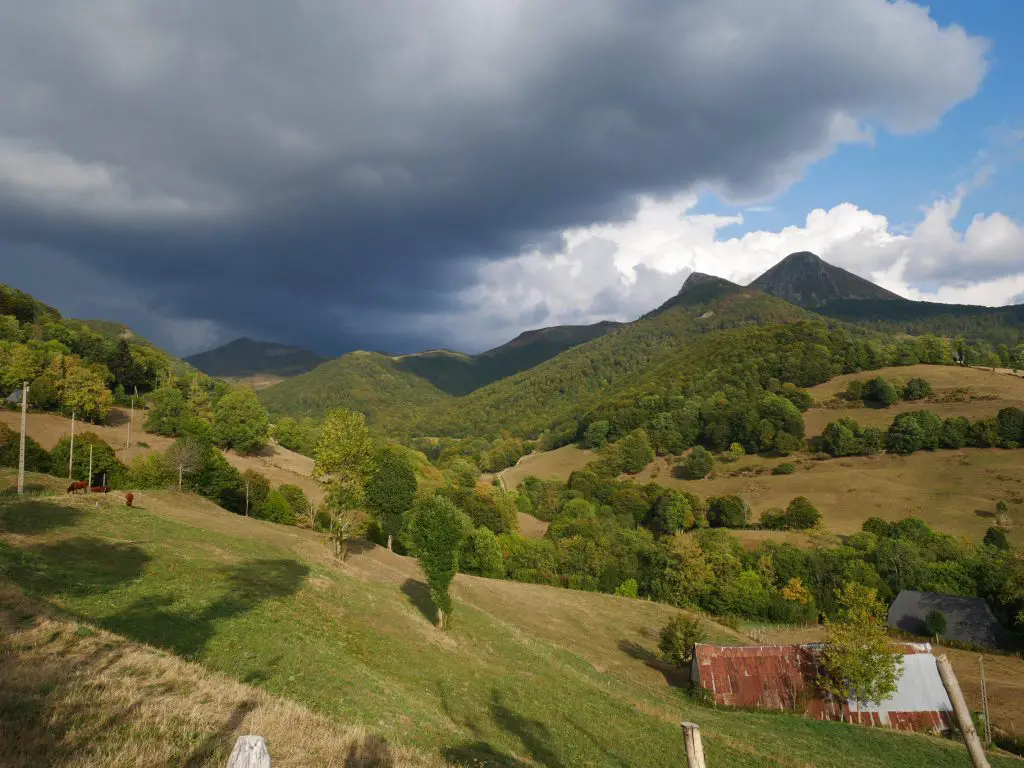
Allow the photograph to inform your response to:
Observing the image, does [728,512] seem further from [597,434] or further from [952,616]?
[597,434]

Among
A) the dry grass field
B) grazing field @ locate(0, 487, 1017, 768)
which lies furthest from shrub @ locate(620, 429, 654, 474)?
the dry grass field

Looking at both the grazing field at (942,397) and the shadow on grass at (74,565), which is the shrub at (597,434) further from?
the shadow on grass at (74,565)

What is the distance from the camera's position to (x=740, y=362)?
183000 mm

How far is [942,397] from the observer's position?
398 feet

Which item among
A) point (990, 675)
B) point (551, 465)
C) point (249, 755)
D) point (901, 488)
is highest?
point (249, 755)

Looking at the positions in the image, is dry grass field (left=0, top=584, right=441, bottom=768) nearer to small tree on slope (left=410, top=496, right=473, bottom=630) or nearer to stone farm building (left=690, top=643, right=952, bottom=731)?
small tree on slope (left=410, top=496, right=473, bottom=630)

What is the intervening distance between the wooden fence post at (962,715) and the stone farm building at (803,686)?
30314 millimetres

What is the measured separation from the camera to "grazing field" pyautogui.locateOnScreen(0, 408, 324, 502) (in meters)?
67.7

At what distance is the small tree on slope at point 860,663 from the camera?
3291cm

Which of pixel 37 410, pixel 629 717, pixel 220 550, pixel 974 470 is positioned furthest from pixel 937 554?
pixel 37 410

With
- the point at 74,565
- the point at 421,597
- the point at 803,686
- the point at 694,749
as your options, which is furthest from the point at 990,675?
the point at 74,565

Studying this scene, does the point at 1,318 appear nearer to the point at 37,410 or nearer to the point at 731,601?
the point at 37,410

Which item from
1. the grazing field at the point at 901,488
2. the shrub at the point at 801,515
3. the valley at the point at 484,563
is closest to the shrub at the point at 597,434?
the valley at the point at 484,563

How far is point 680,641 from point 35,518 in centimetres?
4265
